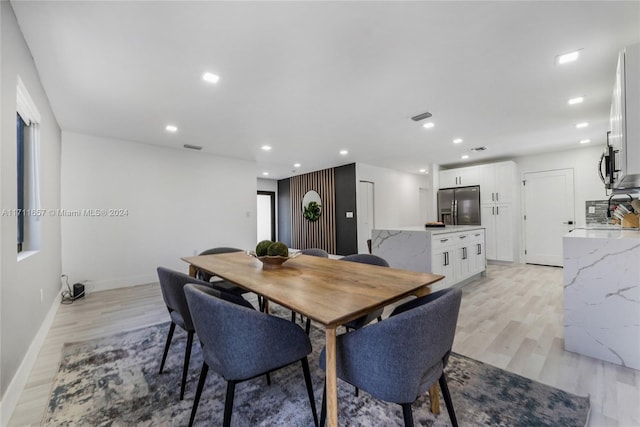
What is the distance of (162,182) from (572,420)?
5435mm

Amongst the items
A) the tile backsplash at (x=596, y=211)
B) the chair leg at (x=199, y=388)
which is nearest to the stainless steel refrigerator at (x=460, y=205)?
the tile backsplash at (x=596, y=211)

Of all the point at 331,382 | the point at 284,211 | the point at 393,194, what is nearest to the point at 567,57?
the point at 331,382

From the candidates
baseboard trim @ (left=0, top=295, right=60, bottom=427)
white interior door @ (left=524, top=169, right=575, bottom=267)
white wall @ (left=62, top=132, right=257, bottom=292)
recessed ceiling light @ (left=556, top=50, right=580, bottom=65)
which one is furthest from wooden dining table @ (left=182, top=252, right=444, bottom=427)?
white interior door @ (left=524, top=169, right=575, bottom=267)

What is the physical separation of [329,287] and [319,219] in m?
6.00

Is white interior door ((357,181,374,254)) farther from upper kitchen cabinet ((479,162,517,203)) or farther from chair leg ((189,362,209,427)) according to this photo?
chair leg ((189,362,209,427))

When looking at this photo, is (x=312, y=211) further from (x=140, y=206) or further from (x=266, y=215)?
(x=140, y=206)

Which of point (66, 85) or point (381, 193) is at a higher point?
point (66, 85)

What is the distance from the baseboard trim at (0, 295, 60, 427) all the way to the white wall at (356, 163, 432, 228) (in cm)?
561

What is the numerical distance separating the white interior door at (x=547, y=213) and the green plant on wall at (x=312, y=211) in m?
4.83

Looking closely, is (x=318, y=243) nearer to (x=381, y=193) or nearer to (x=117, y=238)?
(x=381, y=193)

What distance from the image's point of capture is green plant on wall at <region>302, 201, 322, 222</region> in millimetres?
7375

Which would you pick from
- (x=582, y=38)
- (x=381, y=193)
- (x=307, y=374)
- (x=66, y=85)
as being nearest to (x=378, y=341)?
(x=307, y=374)

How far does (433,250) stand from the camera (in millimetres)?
3252

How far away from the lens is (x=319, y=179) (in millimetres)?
7309
